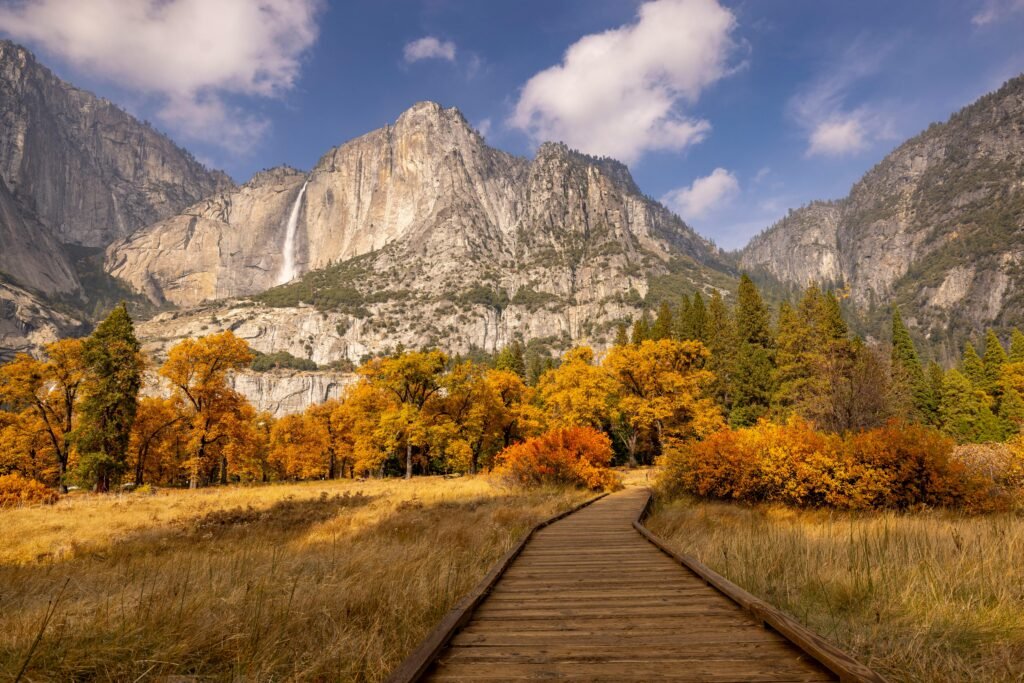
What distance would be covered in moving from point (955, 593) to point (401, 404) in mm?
42447

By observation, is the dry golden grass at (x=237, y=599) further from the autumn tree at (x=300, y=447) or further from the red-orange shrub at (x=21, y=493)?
the autumn tree at (x=300, y=447)

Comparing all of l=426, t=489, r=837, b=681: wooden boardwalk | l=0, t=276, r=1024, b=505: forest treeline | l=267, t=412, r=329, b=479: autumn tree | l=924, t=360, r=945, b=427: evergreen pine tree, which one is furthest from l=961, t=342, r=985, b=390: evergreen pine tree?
l=267, t=412, r=329, b=479: autumn tree

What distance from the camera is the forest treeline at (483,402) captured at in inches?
1270

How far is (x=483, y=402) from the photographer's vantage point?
44.8 m

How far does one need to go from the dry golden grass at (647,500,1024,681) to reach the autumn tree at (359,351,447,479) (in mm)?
34682

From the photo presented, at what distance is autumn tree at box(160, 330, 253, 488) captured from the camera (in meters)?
32.4

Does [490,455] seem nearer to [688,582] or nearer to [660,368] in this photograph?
[660,368]

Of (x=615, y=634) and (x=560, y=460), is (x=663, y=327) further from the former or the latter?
(x=615, y=634)

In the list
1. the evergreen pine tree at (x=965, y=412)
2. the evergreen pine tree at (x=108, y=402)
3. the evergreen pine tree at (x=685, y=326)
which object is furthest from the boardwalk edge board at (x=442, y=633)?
the evergreen pine tree at (x=965, y=412)

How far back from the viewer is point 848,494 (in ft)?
49.3

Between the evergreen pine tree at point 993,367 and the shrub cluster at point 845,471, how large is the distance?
58.1 metres

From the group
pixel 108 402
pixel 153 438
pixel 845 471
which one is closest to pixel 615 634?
pixel 845 471

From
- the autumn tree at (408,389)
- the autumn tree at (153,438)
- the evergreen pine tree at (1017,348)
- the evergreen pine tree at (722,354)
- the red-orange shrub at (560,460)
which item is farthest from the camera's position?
the evergreen pine tree at (1017,348)

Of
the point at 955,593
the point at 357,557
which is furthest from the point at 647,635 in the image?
the point at 357,557
